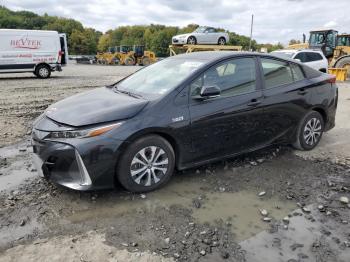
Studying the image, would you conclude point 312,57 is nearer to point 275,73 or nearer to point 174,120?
point 275,73

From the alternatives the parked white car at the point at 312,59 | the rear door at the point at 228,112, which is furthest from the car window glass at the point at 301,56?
the rear door at the point at 228,112

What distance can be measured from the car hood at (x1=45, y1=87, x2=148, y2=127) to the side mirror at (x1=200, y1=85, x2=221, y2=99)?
686 millimetres

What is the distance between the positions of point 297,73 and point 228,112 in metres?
1.64

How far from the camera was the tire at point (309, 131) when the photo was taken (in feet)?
17.5

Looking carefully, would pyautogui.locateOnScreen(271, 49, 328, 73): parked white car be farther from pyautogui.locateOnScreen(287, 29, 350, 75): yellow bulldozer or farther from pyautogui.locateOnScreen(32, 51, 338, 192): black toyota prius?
pyautogui.locateOnScreen(32, 51, 338, 192): black toyota prius

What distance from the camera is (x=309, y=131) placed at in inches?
215

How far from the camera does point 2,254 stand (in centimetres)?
288

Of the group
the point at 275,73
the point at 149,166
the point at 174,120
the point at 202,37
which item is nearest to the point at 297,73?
the point at 275,73

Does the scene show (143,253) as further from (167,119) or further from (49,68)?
(49,68)

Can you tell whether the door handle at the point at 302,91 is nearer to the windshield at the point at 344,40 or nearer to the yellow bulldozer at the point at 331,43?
the yellow bulldozer at the point at 331,43

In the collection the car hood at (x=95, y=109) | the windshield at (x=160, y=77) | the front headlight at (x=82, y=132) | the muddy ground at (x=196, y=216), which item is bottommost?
the muddy ground at (x=196, y=216)

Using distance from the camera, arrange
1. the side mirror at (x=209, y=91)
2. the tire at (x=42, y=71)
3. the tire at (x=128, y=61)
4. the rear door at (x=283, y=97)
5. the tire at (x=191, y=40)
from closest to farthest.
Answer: the side mirror at (x=209, y=91), the rear door at (x=283, y=97), the tire at (x=42, y=71), the tire at (x=191, y=40), the tire at (x=128, y=61)

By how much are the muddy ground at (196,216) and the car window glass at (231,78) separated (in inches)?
43.2

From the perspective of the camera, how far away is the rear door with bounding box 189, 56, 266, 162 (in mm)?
4168
